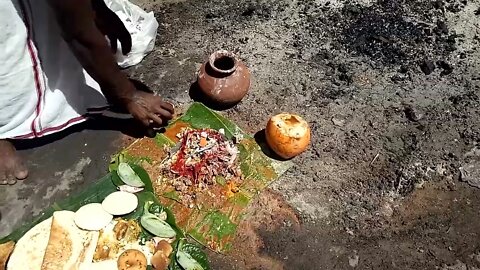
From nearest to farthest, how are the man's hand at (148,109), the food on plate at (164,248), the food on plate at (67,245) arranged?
1. the food on plate at (67,245)
2. the food on plate at (164,248)
3. the man's hand at (148,109)

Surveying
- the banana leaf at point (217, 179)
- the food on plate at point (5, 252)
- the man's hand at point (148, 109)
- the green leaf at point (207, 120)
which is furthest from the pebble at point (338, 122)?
the food on plate at point (5, 252)

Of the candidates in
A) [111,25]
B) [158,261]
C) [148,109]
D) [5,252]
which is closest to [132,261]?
[158,261]

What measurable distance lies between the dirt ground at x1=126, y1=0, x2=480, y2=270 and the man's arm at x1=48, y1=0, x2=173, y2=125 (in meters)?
0.64

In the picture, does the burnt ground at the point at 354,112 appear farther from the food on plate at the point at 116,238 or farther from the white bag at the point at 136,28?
the food on plate at the point at 116,238

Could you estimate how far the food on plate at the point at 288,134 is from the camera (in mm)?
4125

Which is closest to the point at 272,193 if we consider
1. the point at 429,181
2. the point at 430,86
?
the point at 429,181

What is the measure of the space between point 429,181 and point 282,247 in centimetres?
119

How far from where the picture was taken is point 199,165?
4.17m

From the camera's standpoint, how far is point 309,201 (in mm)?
4152

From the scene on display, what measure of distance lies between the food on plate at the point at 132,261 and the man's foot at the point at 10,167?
3.61 feet

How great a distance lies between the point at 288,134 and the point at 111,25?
4.74 feet

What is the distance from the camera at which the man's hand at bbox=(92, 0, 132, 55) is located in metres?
3.93

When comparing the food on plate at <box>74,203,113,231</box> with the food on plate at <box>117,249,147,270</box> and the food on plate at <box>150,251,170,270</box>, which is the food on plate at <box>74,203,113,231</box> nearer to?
the food on plate at <box>117,249,147,270</box>

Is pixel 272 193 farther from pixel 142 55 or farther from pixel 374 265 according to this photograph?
pixel 142 55
